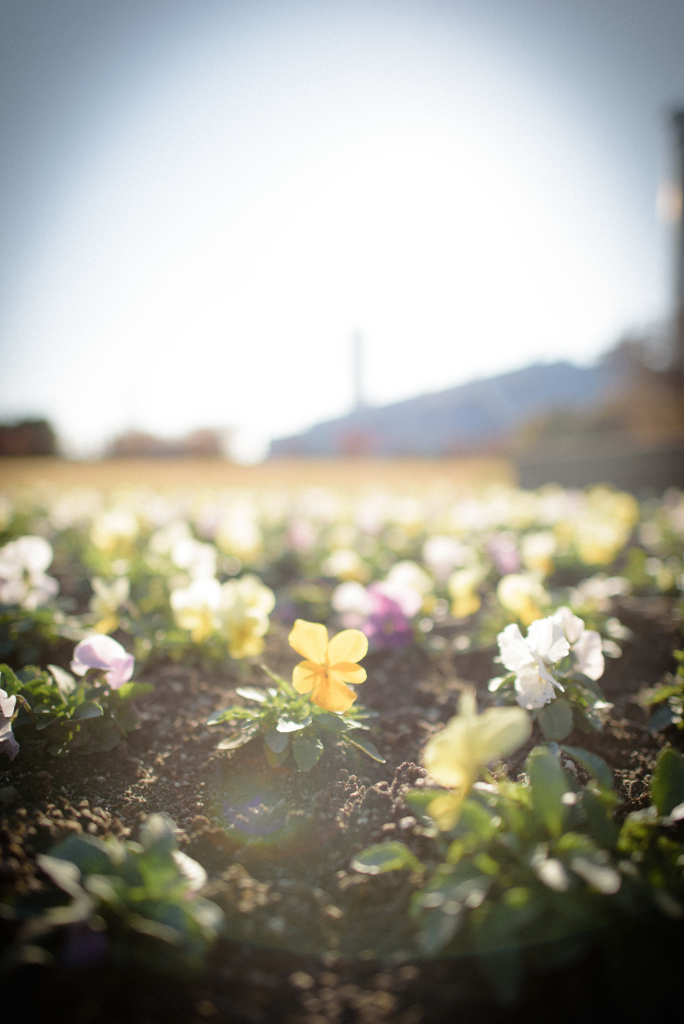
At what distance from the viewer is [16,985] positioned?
2.67ft

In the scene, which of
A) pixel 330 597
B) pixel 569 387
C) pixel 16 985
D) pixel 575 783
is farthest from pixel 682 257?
pixel 569 387

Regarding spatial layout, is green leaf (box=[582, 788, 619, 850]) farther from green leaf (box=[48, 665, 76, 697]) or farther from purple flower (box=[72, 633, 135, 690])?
green leaf (box=[48, 665, 76, 697])

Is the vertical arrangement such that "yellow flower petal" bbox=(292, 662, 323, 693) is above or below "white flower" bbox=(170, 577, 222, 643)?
below

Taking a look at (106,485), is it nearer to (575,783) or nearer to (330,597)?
(330,597)

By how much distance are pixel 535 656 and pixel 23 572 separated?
184 cm

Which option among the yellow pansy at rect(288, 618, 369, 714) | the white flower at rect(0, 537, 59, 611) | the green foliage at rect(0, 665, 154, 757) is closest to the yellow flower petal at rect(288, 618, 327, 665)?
the yellow pansy at rect(288, 618, 369, 714)

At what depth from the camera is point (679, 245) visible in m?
15.4

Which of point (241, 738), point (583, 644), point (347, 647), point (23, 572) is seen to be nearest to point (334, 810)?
point (241, 738)

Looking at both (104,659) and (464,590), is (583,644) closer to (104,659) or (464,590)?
(464,590)

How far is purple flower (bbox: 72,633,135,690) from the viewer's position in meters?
1.36

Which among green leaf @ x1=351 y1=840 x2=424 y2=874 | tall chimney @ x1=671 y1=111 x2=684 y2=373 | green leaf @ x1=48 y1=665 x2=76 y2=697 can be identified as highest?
tall chimney @ x1=671 y1=111 x2=684 y2=373

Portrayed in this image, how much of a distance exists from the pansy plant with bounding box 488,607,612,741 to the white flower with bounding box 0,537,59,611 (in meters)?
1.69

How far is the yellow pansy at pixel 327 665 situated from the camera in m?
1.27

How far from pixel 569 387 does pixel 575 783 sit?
51.4m
